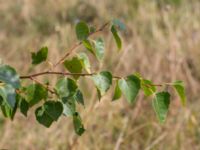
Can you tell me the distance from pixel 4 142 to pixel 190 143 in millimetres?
823

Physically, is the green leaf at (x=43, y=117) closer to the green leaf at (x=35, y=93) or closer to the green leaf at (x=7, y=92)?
the green leaf at (x=35, y=93)

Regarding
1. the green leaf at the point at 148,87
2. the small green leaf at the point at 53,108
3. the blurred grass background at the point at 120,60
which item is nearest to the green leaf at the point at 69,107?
the small green leaf at the point at 53,108

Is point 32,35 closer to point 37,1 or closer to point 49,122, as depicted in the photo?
point 37,1

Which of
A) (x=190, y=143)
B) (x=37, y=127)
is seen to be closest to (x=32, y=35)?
(x=37, y=127)

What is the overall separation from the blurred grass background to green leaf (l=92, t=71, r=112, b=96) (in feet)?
3.13

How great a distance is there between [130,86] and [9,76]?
0.21 metres

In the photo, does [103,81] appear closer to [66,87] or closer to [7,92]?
[66,87]

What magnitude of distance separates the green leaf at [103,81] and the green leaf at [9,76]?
15 centimetres

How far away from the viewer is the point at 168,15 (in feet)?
13.3

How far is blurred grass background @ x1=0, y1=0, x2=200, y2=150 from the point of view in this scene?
8.48ft

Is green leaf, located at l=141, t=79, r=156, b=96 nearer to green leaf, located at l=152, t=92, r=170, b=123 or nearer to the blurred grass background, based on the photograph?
green leaf, located at l=152, t=92, r=170, b=123

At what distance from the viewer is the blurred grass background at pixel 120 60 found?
2.59m

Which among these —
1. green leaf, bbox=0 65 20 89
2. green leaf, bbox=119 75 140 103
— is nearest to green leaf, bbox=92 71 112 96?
green leaf, bbox=119 75 140 103

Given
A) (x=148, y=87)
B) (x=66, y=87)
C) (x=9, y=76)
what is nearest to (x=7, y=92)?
(x=9, y=76)
